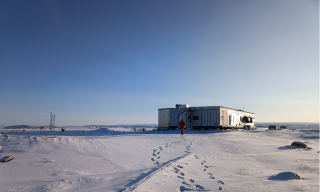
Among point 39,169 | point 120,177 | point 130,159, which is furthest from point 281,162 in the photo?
point 39,169

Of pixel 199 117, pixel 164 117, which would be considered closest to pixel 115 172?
pixel 199 117

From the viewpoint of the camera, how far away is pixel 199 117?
27.1 meters

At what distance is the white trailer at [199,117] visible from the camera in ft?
84.7

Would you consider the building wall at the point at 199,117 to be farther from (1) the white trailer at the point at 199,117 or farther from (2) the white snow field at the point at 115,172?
(2) the white snow field at the point at 115,172

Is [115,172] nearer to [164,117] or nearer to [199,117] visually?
[199,117]

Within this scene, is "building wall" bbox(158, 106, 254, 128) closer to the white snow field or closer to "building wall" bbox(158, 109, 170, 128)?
"building wall" bbox(158, 109, 170, 128)

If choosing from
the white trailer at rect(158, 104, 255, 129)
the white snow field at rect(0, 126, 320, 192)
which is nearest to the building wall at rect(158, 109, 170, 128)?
the white trailer at rect(158, 104, 255, 129)

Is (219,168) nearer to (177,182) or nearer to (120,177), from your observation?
(177,182)

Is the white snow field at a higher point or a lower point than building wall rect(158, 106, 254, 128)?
lower

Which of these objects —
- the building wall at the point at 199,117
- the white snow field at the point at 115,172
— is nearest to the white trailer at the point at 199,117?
the building wall at the point at 199,117

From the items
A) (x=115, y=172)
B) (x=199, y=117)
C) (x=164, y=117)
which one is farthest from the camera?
(x=164, y=117)

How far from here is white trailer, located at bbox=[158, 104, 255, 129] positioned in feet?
84.7

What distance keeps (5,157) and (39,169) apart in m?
1.10

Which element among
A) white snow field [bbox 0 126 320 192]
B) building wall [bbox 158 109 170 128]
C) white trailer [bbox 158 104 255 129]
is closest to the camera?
white snow field [bbox 0 126 320 192]
